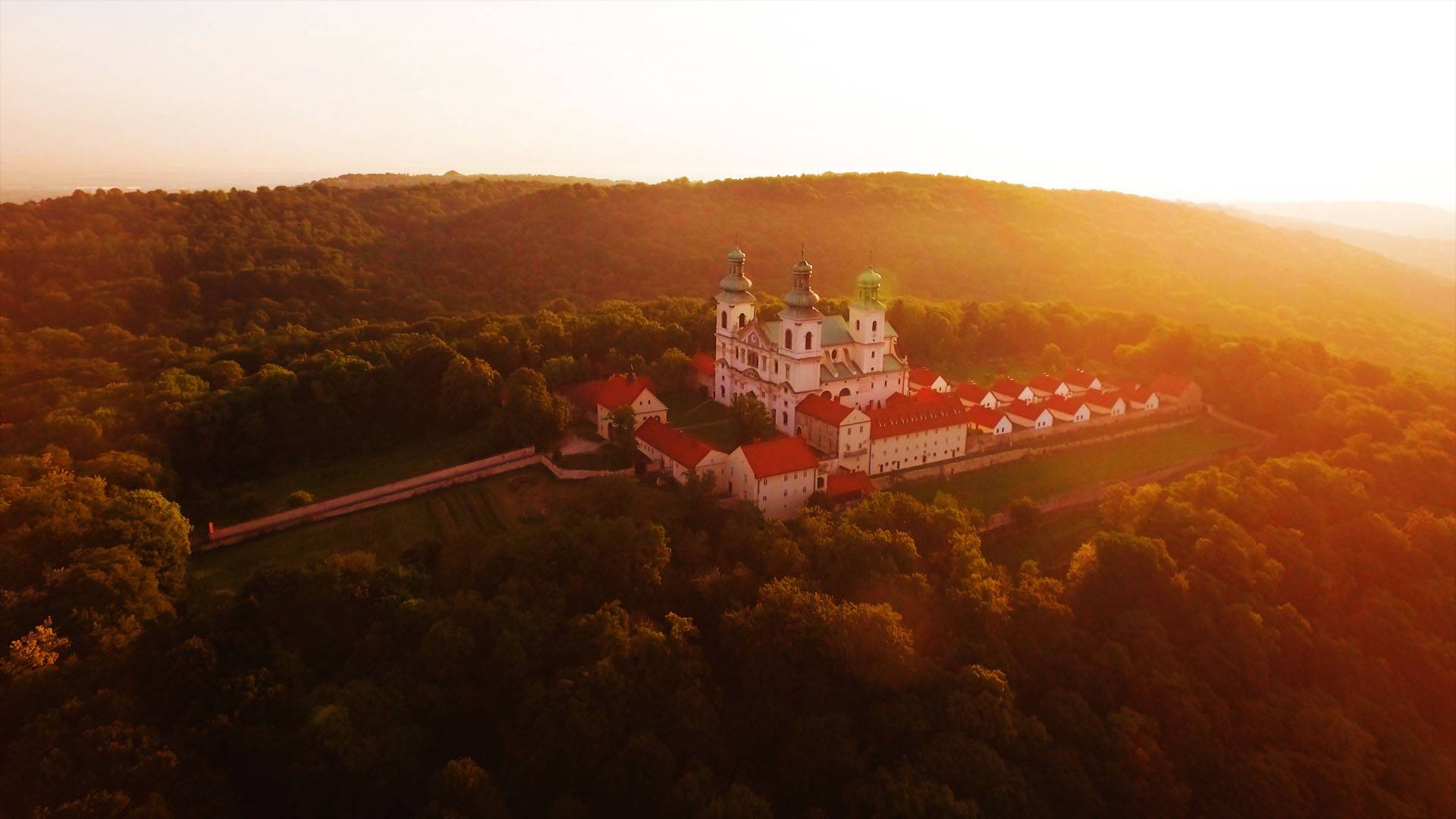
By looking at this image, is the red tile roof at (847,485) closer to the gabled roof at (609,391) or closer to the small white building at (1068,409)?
the gabled roof at (609,391)

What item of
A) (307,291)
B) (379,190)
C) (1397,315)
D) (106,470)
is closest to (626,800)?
(106,470)

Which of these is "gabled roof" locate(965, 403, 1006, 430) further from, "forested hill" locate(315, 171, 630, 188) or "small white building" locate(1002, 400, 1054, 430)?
"forested hill" locate(315, 171, 630, 188)

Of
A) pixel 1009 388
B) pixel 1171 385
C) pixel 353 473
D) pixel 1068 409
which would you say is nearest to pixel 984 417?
pixel 1009 388

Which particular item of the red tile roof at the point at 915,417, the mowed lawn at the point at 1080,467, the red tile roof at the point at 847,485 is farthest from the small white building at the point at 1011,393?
the red tile roof at the point at 847,485

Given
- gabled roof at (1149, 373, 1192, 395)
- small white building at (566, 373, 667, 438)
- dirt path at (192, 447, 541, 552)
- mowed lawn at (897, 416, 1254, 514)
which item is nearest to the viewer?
dirt path at (192, 447, 541, 552)

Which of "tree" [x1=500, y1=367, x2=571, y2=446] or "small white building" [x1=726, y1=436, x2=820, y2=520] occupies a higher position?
"tree" [x1=500, y1=367, x2=571, y2=446]

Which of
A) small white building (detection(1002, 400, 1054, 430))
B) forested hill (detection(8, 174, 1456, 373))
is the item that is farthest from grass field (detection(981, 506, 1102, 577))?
forested hill (detection(8, 174, 1456, 373))
